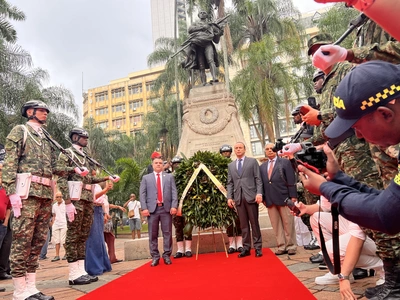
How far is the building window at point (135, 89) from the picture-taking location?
6551cm

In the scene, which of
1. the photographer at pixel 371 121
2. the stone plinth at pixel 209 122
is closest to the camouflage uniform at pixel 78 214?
the photographer at pixel 371 121

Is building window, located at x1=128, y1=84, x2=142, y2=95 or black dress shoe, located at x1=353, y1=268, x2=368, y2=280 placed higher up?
building window, located at x1=128, y1=84, x2=142, y2=95

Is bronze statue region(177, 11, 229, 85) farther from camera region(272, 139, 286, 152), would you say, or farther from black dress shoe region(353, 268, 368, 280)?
black dress shoe region(353, 268, 368, 280)

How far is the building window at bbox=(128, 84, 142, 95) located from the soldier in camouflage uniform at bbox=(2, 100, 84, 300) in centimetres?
6231

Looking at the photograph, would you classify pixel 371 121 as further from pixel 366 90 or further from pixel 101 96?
pixel 101 96

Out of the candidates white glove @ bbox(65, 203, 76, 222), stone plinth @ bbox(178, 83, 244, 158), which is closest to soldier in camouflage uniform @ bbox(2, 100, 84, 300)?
white glove @ bbox(65, 203, 76, 222)

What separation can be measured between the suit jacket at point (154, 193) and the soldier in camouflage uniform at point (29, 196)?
1.97m

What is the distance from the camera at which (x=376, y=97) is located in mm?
1379

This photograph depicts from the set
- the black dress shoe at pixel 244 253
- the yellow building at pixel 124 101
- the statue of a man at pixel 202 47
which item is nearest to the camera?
the black dress shoe at pixel 244 253

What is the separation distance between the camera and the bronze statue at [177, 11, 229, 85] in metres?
10.9

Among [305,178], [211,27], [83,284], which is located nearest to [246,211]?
[83,284]

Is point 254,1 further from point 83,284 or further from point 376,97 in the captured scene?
point 376,97

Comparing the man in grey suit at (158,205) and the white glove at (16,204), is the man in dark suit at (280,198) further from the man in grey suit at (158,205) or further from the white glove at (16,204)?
the white glove at (16,204)

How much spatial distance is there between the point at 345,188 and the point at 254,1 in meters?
26.2
